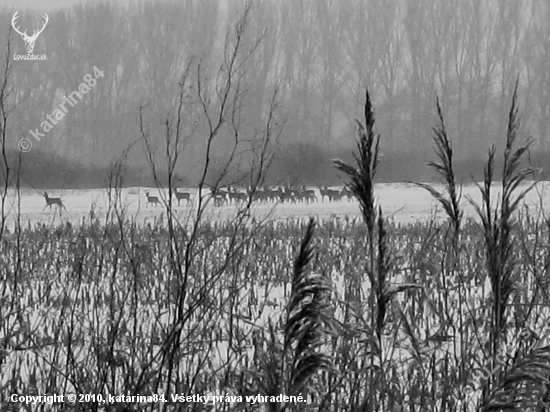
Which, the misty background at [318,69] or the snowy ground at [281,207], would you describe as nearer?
the snowy ground at [281,207]

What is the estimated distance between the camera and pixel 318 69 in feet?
157

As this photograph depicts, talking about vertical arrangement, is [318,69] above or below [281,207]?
above

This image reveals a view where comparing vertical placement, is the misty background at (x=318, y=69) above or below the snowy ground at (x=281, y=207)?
above

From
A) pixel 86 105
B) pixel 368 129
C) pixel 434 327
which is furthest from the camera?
pixel 86 105

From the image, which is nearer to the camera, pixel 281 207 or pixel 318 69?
pixel 281 207

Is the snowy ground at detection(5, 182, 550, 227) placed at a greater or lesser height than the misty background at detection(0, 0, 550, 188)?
lesser

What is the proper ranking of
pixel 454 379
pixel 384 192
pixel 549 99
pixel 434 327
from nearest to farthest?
pixel 454 379 → pixel 434 327 → pixel 384 192 → pixel 549 99

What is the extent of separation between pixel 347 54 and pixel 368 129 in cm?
A: 4758

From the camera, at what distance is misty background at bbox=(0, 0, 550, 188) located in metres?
44.7

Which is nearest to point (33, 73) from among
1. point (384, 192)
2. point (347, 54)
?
point (347, 54)

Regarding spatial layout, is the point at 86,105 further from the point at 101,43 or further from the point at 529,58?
the point at 529,58

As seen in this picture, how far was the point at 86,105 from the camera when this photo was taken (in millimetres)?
47625

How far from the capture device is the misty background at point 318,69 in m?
44.7

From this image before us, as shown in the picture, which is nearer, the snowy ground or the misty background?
the snowy ground
